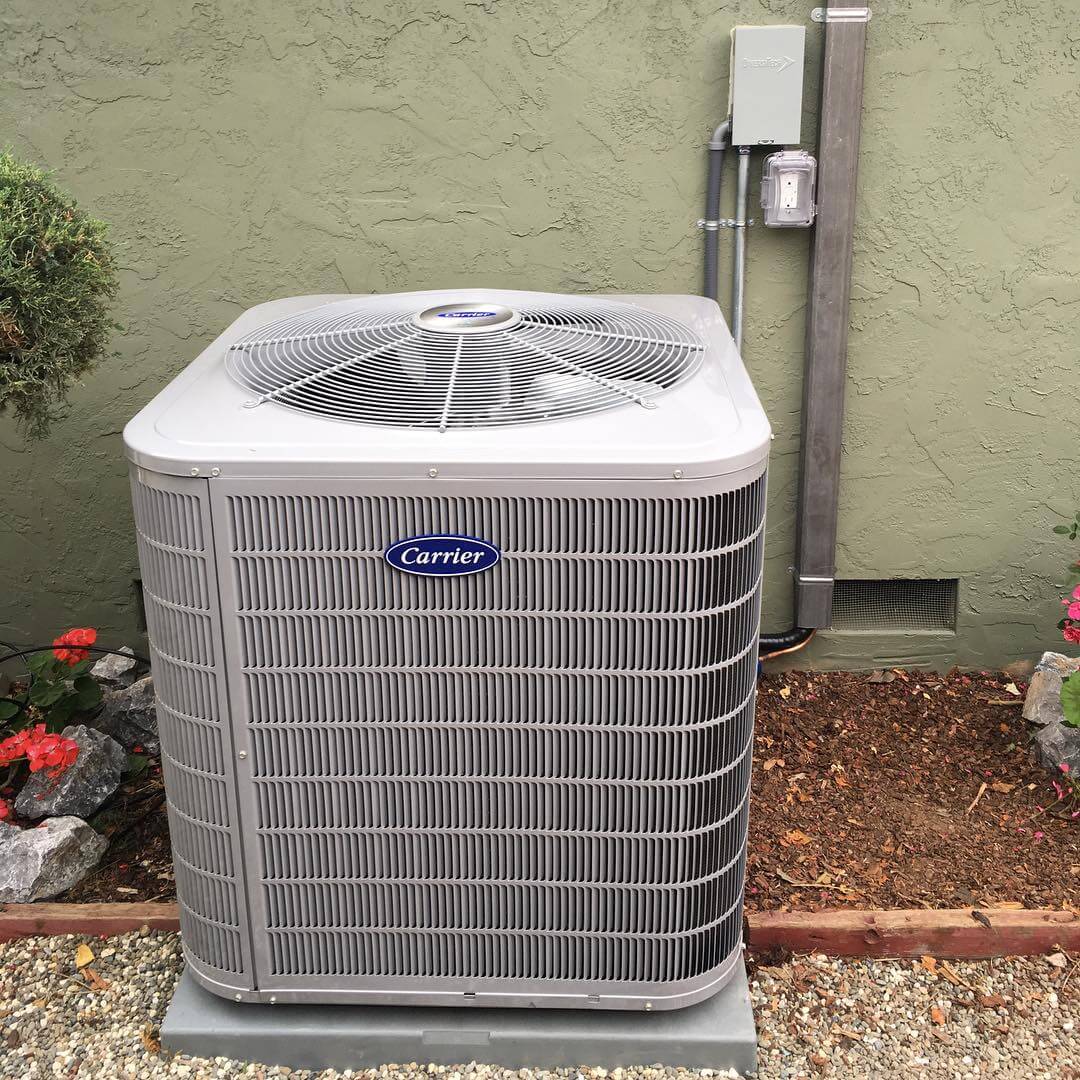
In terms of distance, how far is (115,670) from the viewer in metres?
3.66

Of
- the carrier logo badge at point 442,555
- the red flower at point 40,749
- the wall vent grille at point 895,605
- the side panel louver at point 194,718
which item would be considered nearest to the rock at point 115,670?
the red flower at point 40,749

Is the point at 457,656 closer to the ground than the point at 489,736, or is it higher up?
higher up

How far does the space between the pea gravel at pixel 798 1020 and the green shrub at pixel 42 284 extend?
4.18 ft

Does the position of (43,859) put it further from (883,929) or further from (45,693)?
(883,929)

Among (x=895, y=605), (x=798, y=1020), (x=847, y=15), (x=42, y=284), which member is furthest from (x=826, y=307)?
(x=42, y=284)

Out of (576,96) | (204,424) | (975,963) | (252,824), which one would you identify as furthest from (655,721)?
(576,96)

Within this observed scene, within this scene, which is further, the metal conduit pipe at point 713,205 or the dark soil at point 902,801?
the metal conduit pipe at point 713,205

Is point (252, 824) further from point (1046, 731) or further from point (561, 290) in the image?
point (1046, 731)

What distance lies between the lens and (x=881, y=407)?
3.47m

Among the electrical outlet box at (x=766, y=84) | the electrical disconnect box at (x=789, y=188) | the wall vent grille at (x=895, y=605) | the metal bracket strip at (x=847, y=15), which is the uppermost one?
the metal bracket strip at (x=847, y=15)

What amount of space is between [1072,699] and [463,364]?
1.80 metres

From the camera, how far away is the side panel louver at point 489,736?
2.00 meters

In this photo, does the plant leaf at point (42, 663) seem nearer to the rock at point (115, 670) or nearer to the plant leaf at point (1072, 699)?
the rock at point (115, 670)

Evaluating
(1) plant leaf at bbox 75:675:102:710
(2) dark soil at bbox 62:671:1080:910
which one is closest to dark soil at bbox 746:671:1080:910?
(2) dark soil at bbox 62:671:1080:910
